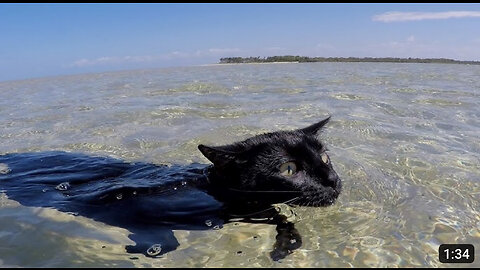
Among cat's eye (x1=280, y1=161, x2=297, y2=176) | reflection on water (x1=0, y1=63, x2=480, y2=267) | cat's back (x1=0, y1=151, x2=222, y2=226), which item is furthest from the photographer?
cat's eye (x1=280, y1=161, x2=297, y2=176)

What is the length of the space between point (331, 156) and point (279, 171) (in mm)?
2450

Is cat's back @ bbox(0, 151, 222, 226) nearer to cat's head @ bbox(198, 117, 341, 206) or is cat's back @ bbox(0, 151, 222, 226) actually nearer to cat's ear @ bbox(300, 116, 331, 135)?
cat's head @ bbox(198, 117, 341, 206)

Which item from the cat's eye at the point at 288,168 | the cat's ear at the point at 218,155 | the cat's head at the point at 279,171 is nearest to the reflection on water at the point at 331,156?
the cat's head at the point at 279,171

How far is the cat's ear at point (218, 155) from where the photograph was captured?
3.95m

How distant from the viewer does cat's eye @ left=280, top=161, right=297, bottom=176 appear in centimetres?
403

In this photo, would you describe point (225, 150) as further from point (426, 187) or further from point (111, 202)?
point (426, 187)

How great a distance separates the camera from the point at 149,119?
959 cm

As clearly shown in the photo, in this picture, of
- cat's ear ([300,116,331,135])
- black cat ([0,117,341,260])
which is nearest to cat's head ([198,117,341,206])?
black cat ([0,117,341,260])

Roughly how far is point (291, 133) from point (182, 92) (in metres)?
10.7

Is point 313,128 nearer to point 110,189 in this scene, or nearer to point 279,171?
point 279,171

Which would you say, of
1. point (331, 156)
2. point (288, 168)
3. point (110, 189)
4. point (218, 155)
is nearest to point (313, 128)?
point (288, 168)

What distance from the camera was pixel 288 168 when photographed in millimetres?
4051

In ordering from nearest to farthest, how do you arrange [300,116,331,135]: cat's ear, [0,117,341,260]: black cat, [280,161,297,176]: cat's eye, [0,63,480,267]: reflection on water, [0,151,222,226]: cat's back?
[0,63,480,267]: reflection on water, [0,117,341,260]: black cat, [0,151,222,226]: cat's back, [280,161,297,176]: cat's eye, [300,116,331,135]: cat's ear

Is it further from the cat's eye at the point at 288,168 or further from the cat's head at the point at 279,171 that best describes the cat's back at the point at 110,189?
the cat's eye at the point at 288,168
